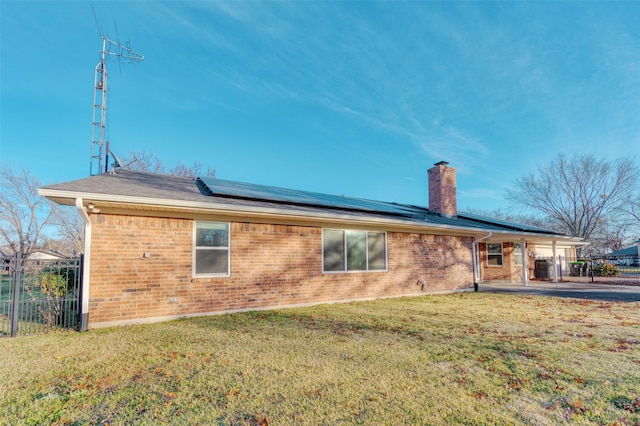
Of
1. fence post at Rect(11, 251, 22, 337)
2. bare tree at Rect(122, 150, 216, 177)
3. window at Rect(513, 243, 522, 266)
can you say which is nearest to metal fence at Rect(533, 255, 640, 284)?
window at Rect(513, 243, 522, 266)

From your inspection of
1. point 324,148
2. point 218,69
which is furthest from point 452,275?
point 324,148

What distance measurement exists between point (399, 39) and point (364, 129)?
10025 mm

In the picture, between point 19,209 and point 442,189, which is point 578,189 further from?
point 19,209

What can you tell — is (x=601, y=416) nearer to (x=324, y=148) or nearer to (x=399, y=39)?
(x=399, y=39)

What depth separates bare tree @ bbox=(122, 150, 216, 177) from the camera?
962 inches

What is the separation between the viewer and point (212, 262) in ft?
24.3

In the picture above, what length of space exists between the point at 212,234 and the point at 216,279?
3.48ft

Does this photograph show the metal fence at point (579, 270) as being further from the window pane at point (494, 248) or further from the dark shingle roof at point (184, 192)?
the dark shingle roof at point (184, 192)

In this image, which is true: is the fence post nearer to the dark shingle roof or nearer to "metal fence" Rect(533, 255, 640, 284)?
the dark shingle roof

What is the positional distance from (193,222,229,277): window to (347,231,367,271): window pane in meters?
3.74

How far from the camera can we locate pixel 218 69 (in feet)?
57.1

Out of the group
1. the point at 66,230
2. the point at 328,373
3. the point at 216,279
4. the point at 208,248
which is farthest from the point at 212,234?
the point at 66,230

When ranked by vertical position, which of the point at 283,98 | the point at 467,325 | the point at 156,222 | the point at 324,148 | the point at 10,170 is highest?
the point at 283,98

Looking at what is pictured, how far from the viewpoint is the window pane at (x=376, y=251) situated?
10.0 metres
